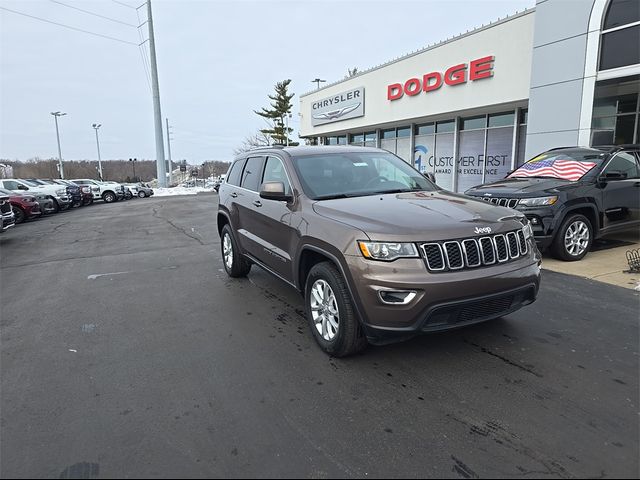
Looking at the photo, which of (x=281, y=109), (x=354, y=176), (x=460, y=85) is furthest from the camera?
(x=281, y=109)

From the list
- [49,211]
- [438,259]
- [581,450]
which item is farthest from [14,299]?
[49,211]

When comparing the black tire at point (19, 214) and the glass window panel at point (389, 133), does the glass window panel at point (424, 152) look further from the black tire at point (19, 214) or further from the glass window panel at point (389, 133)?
the black tire at point (19, 214)

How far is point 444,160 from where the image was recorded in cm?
1778

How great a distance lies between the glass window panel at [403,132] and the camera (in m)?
19.8

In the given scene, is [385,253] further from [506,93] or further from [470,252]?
[506,93]

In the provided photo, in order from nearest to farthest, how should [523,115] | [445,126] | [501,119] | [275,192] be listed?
[275,192] < [523,115] < [501,119] < [445,126]

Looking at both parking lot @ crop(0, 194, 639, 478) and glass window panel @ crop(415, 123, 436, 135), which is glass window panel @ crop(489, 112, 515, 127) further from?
parking lot @ crop(0, 194, 639, 478)

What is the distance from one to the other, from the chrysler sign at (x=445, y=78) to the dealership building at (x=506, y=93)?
37 mm

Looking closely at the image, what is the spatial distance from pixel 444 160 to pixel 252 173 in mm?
13781

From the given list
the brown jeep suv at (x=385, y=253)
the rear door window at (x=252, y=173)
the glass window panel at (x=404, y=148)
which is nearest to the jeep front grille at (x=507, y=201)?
the brown jeep suv at (x=385, y=253)

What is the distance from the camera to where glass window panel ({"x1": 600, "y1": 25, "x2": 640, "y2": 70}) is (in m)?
9.18

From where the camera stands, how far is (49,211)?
60.2ft

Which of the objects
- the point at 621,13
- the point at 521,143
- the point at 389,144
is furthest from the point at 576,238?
the point at 389,144

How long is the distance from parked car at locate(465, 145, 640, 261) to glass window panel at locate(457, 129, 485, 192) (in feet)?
28.2
